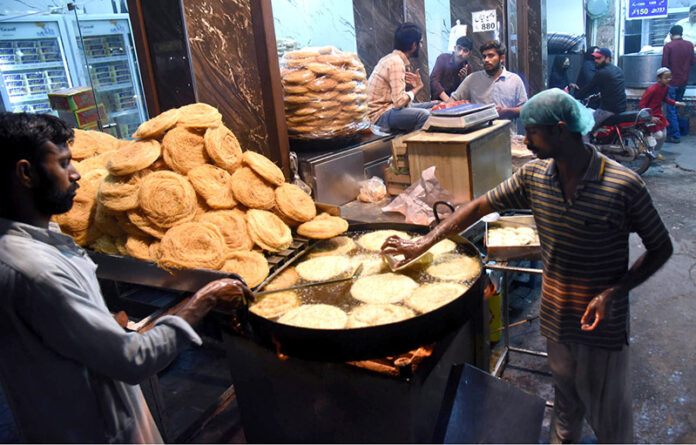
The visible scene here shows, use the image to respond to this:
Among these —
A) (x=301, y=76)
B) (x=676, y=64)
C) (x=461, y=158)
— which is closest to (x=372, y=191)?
→ (x=461, y=158)

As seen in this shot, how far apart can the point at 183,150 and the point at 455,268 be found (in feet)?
6.22

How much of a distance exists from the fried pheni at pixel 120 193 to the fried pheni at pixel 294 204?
89cm

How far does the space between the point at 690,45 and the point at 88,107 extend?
12.4m

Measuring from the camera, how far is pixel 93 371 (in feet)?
5.80

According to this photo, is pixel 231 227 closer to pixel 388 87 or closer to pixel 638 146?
pixel 388 87

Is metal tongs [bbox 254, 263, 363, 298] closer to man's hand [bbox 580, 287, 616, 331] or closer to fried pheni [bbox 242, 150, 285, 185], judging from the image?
fried pheni [bbox 242, 150, 285, 185]

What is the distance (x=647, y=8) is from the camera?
13320 millimetres

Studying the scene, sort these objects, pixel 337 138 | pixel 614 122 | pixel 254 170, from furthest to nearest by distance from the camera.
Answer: pixel 614 122 < pixel 337 138 < pixel 254 170

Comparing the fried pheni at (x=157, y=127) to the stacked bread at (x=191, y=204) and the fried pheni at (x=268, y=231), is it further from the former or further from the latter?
the fried pheni at (x=268, y=231)

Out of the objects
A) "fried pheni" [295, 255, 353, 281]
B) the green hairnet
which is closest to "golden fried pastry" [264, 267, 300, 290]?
"fried pheni" [295, 255, 353, 281]

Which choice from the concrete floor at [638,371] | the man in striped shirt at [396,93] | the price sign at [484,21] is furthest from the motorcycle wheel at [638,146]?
the man in striped shirt at [396,93]

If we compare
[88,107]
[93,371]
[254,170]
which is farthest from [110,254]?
[88,107]

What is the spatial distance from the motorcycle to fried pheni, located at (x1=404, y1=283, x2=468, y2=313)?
26.2ft

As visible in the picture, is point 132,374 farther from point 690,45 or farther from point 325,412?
point 690,45
